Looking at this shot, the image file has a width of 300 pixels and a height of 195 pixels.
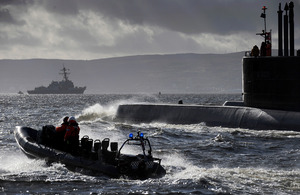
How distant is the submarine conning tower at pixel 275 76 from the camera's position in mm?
28188

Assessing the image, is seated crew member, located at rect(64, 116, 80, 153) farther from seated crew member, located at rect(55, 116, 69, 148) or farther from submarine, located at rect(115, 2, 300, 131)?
submarine, located at rect(115, 2, 300, 131)

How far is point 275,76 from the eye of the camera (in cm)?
2880

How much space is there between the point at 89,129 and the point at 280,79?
1383 cm

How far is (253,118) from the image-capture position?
30.0 m

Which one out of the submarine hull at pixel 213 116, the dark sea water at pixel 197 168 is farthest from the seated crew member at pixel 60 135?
the submarine hull at pixel 213 116

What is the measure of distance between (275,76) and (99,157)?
14367 mm

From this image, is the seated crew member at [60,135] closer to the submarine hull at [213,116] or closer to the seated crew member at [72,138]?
the seated crew member at [72,138]

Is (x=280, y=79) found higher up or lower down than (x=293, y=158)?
higher up

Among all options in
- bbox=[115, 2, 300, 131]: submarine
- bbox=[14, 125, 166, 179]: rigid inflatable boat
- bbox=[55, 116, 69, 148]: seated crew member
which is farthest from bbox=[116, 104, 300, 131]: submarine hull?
bbox=[55, 116, 69, 148]: seated crew member

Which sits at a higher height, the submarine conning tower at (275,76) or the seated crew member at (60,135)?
the submarine conning tower at (275,76)

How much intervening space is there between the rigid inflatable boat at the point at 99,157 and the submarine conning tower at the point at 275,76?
12.6 m

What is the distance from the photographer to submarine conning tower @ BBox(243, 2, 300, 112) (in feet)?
92.5

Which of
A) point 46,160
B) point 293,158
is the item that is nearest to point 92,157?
point 46,160

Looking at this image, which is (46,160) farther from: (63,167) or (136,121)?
(136,121)
